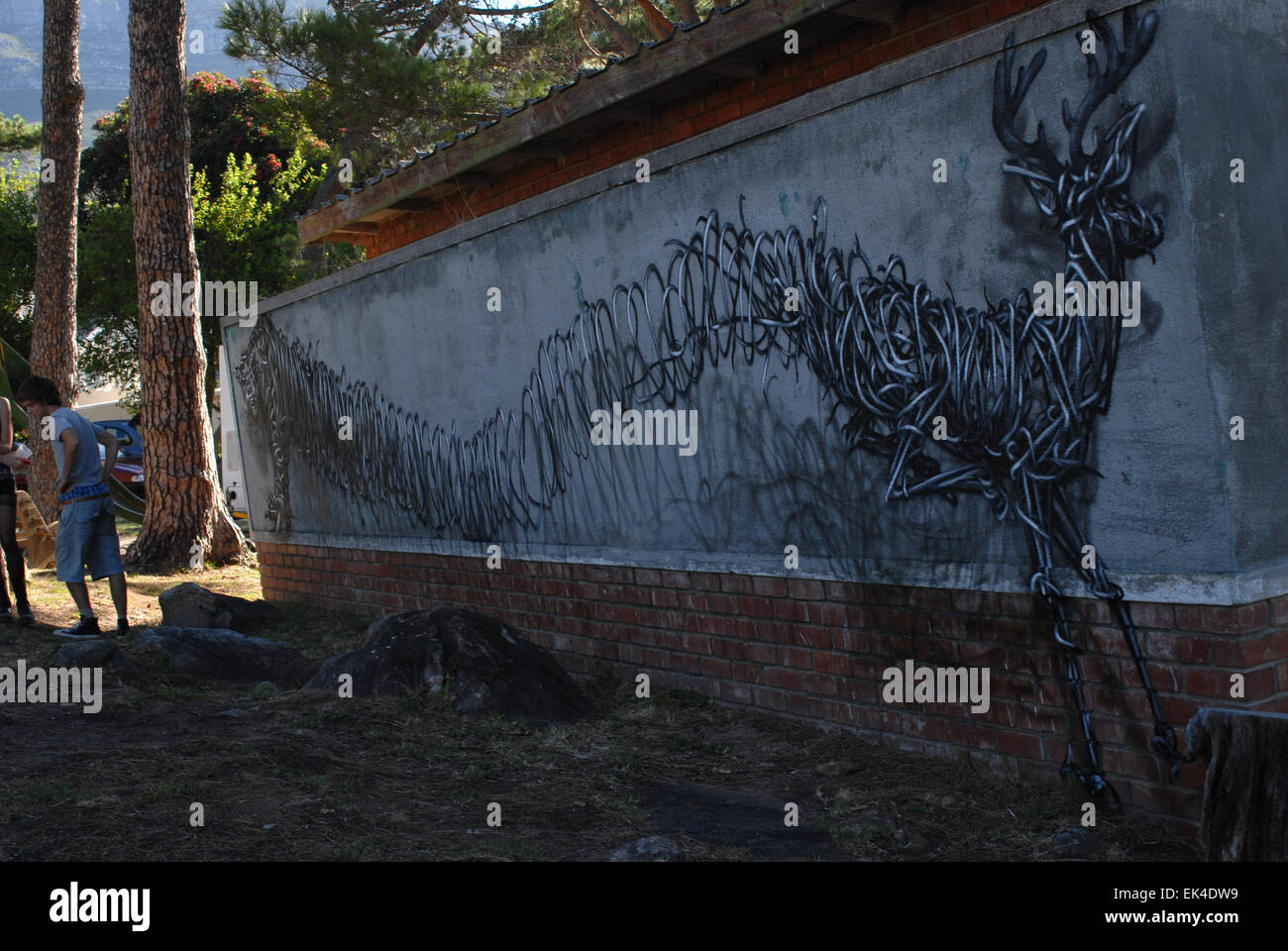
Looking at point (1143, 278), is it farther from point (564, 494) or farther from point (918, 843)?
point (564, 494)

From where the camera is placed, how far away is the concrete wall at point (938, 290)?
361 centimetres

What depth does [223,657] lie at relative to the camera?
685 cm

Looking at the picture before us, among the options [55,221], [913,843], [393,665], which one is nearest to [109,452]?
[393,665]

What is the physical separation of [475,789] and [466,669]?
121 centimetres

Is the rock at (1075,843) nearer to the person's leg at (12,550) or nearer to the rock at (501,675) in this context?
the rock at (501,675)

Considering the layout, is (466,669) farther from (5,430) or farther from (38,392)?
(5,430)

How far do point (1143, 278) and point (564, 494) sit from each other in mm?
3613

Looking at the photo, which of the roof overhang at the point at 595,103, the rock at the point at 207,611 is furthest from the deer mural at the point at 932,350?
the rock at the point at 207,611

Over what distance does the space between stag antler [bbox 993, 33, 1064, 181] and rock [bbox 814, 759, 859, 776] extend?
2.36 meters

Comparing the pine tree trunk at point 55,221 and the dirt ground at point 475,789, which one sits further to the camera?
the pine tree trunk at point 55,221

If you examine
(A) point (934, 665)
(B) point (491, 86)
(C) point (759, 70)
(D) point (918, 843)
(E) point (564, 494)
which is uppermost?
(B) point (491, 86)

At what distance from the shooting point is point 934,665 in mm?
4609

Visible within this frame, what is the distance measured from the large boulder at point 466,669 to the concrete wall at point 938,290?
73 centimetres

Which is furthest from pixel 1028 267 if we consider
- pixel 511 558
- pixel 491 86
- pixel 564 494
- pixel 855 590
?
pixel 491 86
